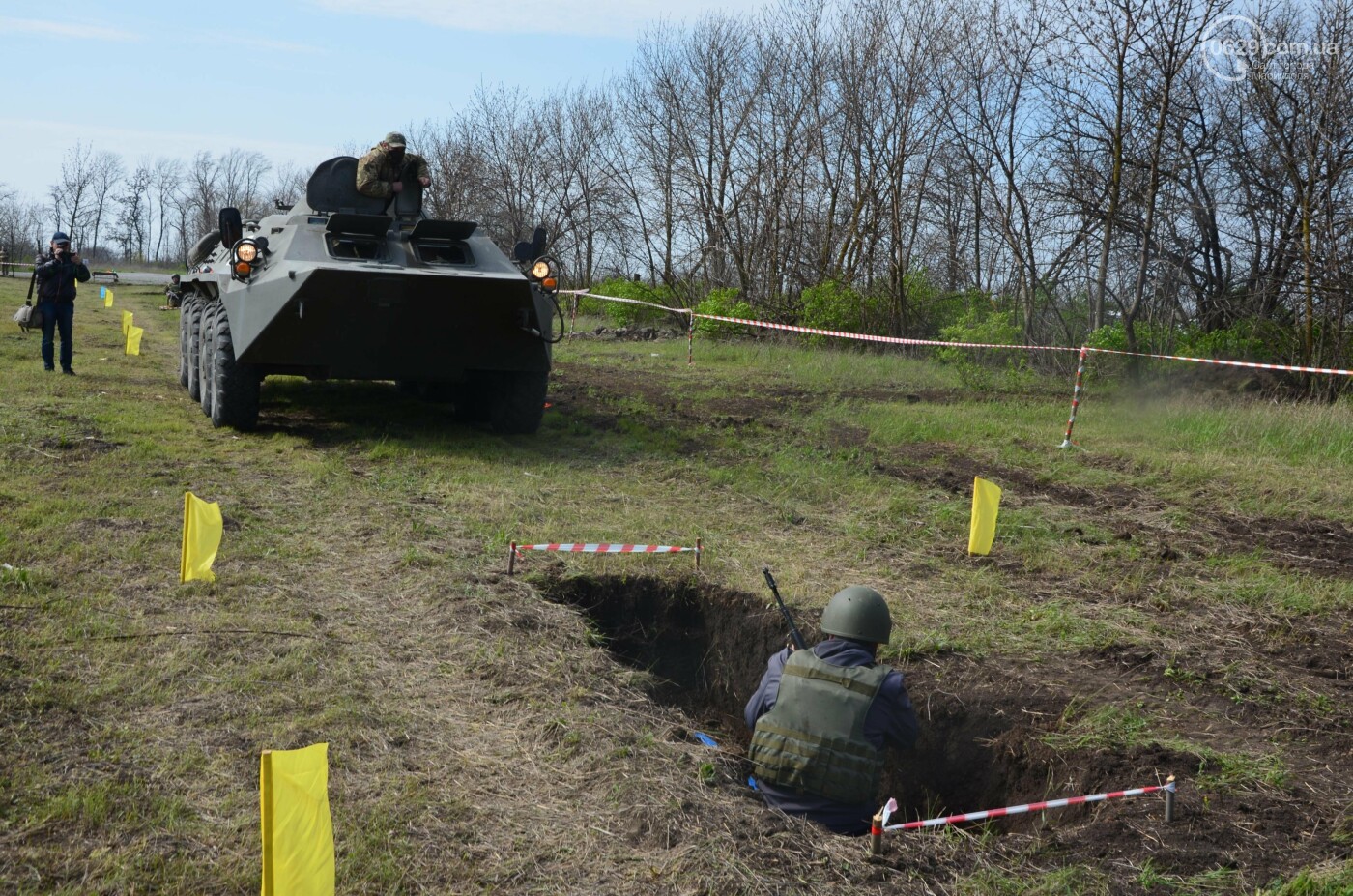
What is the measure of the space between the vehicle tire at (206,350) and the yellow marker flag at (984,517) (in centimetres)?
616

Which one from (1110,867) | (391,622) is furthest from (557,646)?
(1110,867)

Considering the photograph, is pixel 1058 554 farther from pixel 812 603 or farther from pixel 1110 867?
pixel 1110 867

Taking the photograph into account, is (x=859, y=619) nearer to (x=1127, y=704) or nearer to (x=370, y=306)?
(x=1127, y=704)

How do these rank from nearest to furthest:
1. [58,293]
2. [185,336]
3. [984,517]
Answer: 1. [984,517]
2. [185,336]
3. [58,293]

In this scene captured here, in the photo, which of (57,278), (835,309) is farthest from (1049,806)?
(835,309)

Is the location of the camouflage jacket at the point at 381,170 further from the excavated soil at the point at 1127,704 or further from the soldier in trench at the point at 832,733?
the soldier in trench at the point at 832,733

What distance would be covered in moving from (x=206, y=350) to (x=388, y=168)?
215cm

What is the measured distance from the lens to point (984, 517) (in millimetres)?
6461

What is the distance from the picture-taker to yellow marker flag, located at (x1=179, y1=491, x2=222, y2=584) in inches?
199

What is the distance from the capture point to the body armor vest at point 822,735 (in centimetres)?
377

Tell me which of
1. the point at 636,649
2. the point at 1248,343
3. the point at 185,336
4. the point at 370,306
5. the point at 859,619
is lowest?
the point at 636,649

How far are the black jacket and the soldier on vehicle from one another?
403 cm

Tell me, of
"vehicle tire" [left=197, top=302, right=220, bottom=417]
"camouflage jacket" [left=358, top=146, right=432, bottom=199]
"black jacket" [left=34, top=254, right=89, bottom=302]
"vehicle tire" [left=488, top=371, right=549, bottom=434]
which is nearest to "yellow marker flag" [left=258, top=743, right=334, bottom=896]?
"vehicle tire" [left=488, top=371, right=549, bottom=434]

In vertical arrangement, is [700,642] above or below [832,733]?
below
